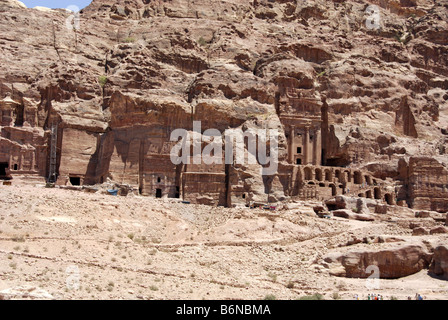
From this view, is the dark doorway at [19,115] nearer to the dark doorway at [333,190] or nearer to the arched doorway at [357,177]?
the dark doorway at [333,190]

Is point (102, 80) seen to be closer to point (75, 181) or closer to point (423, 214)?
point (75, 181)

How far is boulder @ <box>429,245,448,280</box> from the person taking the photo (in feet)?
100

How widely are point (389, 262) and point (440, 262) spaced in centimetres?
262

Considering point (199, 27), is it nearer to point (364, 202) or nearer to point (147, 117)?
point (147, 117)

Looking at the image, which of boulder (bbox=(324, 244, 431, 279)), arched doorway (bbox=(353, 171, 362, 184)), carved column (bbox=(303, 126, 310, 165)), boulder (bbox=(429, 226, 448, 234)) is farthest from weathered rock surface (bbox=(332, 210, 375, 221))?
carved column (bbox=(303, 126, 310, 165))

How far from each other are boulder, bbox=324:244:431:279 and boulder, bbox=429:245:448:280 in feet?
2.67

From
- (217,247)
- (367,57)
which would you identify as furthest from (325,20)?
(217,247)

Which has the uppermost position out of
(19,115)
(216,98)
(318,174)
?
(216,98)

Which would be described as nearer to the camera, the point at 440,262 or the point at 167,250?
the point at 440,262

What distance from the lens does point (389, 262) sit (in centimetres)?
3180

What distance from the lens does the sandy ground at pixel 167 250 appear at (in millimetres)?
26656

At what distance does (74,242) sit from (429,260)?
1965cm

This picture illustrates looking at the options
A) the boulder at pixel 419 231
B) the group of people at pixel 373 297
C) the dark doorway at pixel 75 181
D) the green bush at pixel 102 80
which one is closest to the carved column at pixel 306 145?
the green bush at pixel 102 80

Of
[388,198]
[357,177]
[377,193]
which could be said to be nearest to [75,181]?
[357,177]
